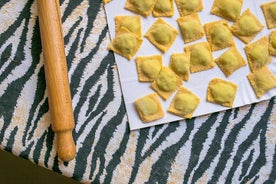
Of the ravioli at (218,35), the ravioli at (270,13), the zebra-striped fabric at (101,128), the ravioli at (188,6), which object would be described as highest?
the ravioli at (188,6)

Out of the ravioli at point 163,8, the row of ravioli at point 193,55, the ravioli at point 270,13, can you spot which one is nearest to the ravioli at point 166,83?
the row of ravioli at point 193,55

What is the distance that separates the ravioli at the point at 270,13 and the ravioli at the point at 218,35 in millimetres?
81

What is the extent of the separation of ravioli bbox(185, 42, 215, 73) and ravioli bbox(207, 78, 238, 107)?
0.03 metres

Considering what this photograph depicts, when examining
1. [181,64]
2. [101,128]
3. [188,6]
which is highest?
[188,6]

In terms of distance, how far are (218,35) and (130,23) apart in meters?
0.18

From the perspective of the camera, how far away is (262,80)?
83 centimetres

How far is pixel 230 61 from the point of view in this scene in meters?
0.83

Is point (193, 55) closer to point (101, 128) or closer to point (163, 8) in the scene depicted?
point (163, 8)

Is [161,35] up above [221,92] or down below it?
above

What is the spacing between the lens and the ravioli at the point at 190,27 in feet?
2.73

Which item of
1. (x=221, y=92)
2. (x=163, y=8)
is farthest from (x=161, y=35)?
(x=221, y=92)

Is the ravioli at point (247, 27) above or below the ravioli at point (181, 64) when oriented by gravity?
above

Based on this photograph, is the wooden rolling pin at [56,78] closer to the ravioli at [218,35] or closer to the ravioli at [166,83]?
the ravioli at [166,83]

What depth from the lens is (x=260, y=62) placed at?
2.72ft
